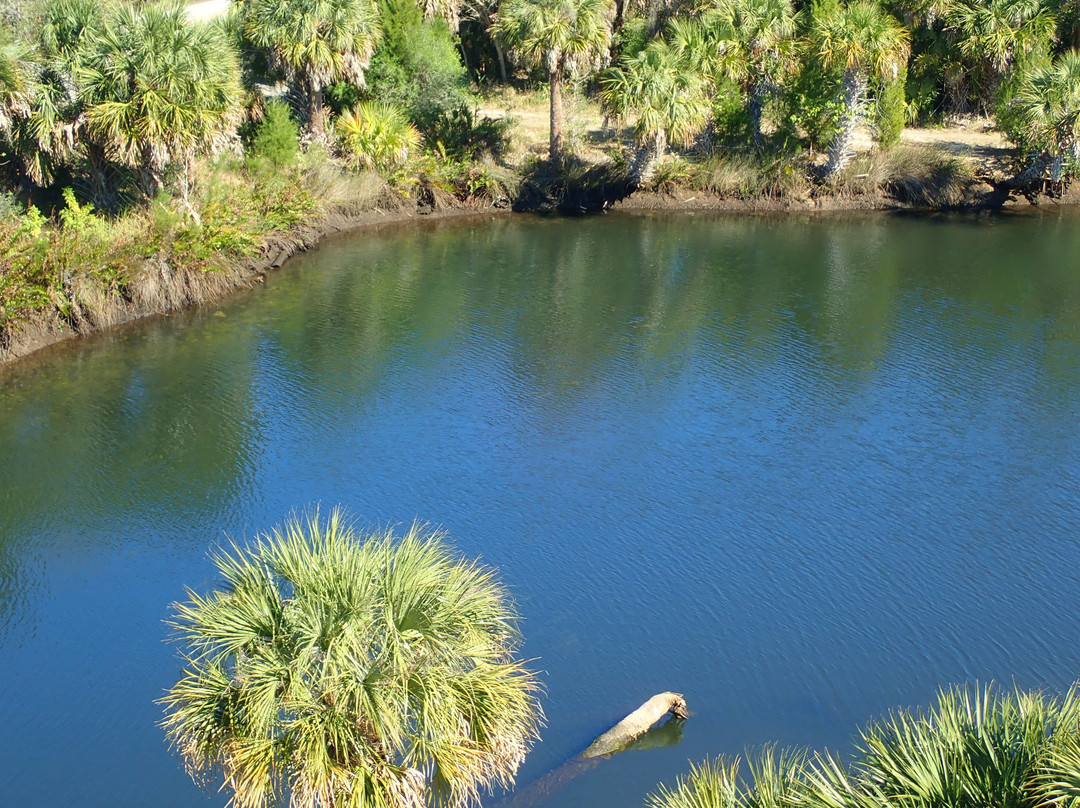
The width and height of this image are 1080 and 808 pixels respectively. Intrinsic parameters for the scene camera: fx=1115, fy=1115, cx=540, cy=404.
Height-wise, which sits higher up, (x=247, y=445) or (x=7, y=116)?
(x=7, y=116)

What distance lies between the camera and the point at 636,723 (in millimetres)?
11852

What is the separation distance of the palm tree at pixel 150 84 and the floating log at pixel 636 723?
60.0 ft

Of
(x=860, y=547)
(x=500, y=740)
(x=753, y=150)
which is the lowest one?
(x=860, y=547)

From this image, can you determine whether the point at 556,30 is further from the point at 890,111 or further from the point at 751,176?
the point at 890,111

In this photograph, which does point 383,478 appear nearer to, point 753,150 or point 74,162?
point 74,162

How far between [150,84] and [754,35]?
19026mm

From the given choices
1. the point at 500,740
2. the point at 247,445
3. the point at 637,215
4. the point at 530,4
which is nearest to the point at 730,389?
the point at 247,445

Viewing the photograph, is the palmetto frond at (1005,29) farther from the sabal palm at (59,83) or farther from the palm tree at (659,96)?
the sabal palm at (59,83)

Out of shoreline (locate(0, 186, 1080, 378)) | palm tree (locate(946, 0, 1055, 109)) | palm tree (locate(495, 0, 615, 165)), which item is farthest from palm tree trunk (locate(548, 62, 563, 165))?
palm tree (locate(946, 0, 1055, 109))

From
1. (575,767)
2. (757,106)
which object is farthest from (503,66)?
(575,767)

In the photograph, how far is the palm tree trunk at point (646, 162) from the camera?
3497 centimetres

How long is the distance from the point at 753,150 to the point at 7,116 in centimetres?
2213

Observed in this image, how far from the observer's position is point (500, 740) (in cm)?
938

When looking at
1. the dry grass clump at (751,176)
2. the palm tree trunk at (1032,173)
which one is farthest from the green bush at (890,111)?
the palm tree trunk at (1032,173)
